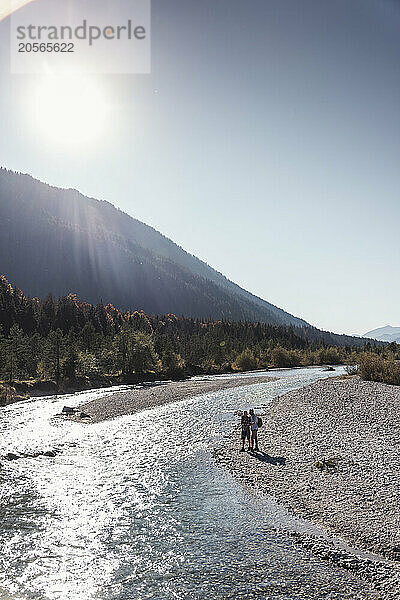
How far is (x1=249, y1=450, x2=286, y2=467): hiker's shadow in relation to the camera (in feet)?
85.8

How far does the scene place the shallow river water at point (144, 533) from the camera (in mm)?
12750

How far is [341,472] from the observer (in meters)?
23.1

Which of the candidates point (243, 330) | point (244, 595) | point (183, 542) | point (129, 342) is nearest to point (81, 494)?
point (183, 542)

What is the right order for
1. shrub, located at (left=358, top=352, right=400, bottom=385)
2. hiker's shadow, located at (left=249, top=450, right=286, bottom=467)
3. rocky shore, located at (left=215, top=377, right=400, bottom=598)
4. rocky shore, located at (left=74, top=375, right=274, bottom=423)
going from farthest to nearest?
1. shrub, located at (left=358, top=352, right=400, bottom=385)
2. rocky shore, located at (left=74, top=375, right=274, bottom=423)
3. hiker's shadow, located at (left=249, top=450, right=286, bottom=467)
4. rocky shore, located at (left=215, top=377, right=400, bottom=598)

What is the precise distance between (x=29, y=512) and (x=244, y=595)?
36.9 ft

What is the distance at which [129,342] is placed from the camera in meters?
101

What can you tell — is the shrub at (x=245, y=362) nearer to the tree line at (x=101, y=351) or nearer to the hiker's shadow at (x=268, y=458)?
the tree line at (x=101, y=351)

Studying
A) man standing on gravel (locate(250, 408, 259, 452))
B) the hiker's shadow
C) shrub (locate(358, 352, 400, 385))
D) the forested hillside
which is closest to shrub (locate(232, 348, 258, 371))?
the forested hillside

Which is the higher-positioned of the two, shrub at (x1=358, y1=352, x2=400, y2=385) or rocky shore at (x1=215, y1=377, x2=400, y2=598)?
shrub at (x1=358, y1=352, x2=400, y2=385)

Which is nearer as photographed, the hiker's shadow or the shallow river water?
the shallow river water

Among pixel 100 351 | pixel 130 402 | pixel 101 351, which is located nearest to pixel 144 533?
pixel 130 402

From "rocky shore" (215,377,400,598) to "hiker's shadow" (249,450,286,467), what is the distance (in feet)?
0.20

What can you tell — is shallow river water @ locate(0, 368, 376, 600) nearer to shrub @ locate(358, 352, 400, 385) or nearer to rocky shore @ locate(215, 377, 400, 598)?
rocky shore @ locate(215, 377, 400, 598)

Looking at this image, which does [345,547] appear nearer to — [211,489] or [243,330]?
[211,489]
